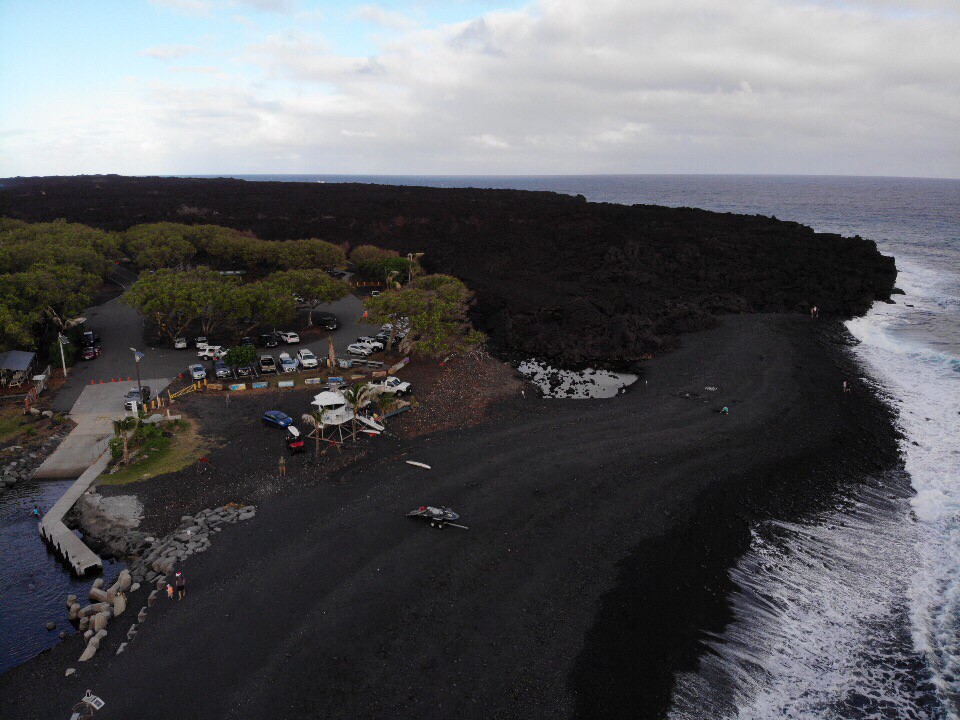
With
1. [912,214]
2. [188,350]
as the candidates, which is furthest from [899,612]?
[912,214]

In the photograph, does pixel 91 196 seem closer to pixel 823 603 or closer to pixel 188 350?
pixel 188 350

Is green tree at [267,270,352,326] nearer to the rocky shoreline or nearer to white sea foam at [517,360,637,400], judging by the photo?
white sea foam at [517,360,637,400]

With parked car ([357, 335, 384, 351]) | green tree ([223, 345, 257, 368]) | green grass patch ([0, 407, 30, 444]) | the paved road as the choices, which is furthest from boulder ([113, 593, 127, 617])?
parked car ([357, 335, 384, 351])

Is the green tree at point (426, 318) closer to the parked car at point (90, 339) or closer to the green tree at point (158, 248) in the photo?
the parked car at point (90, 339)

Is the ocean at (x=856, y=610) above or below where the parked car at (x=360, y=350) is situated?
below

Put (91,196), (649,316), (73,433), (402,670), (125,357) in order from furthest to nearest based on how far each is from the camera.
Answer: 1. (91,196)
2. (649,316)
3. (125,357)
4. (73,433)
5. (402,670)

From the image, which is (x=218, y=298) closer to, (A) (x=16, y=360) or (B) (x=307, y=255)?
(A) (x=16, y=360)

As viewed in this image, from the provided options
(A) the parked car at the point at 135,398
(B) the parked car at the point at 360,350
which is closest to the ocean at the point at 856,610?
(B) the parked car at the point at 360,350
